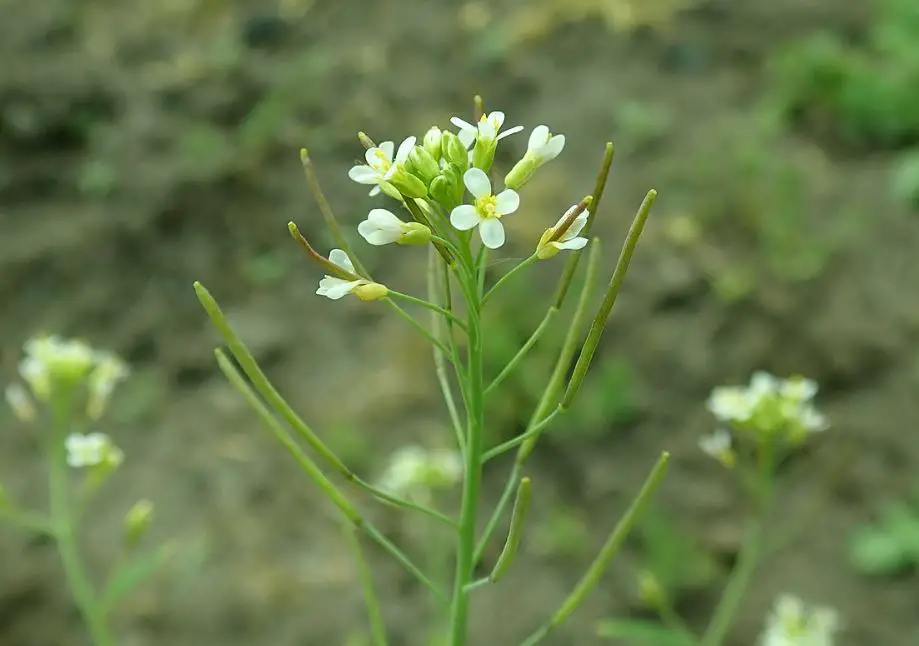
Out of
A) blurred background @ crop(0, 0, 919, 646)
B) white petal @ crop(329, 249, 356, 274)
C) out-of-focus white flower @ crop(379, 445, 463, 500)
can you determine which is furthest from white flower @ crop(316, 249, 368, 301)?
blurred background @ crop(0, 0, 919, 646)

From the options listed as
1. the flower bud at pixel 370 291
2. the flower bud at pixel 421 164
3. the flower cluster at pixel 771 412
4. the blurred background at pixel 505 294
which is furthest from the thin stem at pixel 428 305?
the blurred background at pixel 505 294

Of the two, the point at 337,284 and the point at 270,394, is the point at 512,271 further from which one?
the point at 270,394

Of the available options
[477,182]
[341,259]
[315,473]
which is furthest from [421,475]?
[477,182]

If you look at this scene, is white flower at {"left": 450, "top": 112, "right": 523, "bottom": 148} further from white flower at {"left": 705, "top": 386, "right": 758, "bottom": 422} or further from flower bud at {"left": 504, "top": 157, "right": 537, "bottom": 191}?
white flower at {"left": 705, "top": 386, "right": 758, "bottom": 422}

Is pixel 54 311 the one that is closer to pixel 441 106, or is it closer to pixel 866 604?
pixel 441 106

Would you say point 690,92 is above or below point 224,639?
above

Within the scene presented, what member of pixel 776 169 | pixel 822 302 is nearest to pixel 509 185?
pixel 822 302

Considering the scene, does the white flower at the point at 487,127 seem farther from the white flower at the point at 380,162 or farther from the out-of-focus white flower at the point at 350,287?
the out-of-focus white flower at the point at 350,287
